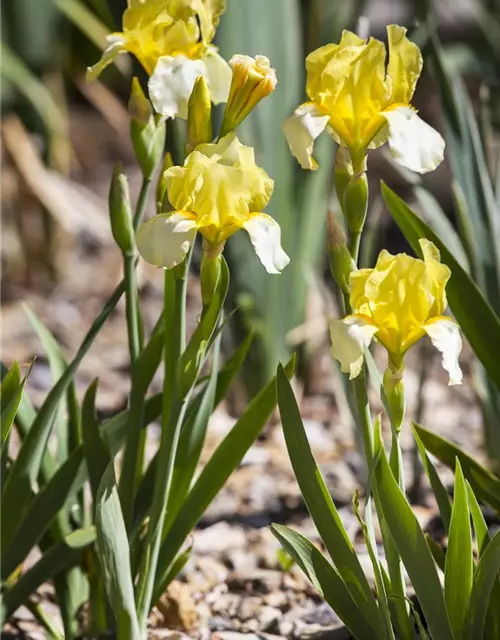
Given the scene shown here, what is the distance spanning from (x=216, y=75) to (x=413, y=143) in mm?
280

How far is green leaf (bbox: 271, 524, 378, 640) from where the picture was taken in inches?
40.3

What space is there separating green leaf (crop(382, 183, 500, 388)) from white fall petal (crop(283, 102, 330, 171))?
0.89ft

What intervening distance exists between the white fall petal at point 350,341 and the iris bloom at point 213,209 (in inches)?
3.3

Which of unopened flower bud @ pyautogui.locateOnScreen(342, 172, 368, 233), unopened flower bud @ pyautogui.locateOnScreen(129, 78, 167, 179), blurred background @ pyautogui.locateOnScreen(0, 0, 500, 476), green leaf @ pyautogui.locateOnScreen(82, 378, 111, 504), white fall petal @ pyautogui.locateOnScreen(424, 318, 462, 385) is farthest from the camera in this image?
blurred background @ pyautogui.locateOnScreen(0, 0, 500, 476)

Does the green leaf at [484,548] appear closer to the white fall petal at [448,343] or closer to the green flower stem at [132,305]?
the white fall petal at [448,343]

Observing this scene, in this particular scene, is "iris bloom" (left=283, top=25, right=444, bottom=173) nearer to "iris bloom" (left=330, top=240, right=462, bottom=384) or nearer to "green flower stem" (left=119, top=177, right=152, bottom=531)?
Answer: "iris bloom" (left=330, top=240, right=462, bottom=384)

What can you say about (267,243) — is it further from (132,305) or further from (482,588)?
(482,588)

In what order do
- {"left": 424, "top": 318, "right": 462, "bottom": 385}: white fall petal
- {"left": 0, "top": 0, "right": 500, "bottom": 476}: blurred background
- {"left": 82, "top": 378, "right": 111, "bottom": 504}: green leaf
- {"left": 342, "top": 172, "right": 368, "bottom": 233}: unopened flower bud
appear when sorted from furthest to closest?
{"left": 0, "top": 0, "right": 500, "bottom": 476}: blurred background
{"left": 82, "top": 378, "right": 111, "bottom": 504}: green leaf
{"left": 342, "top": 172, "right": 368, "bottom": 233}: unopened flower bud
{"left": 424, "top": 318, "right": 462, "bottom": 385}: white fall petal

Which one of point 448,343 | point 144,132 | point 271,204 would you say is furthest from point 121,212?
point 271,204

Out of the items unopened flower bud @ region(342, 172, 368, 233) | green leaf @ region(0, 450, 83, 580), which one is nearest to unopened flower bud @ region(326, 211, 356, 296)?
unopened flower bud @ region(342, 172, 368, 233)

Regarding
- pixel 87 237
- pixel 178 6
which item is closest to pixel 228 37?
pixel 178 6

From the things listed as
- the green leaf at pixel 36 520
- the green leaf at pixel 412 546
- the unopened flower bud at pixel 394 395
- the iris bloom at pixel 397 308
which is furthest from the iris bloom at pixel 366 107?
the green leaf at pixel 36 520

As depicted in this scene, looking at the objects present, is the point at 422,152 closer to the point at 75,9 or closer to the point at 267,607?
the point at 267,607

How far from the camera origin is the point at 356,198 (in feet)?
3.11
